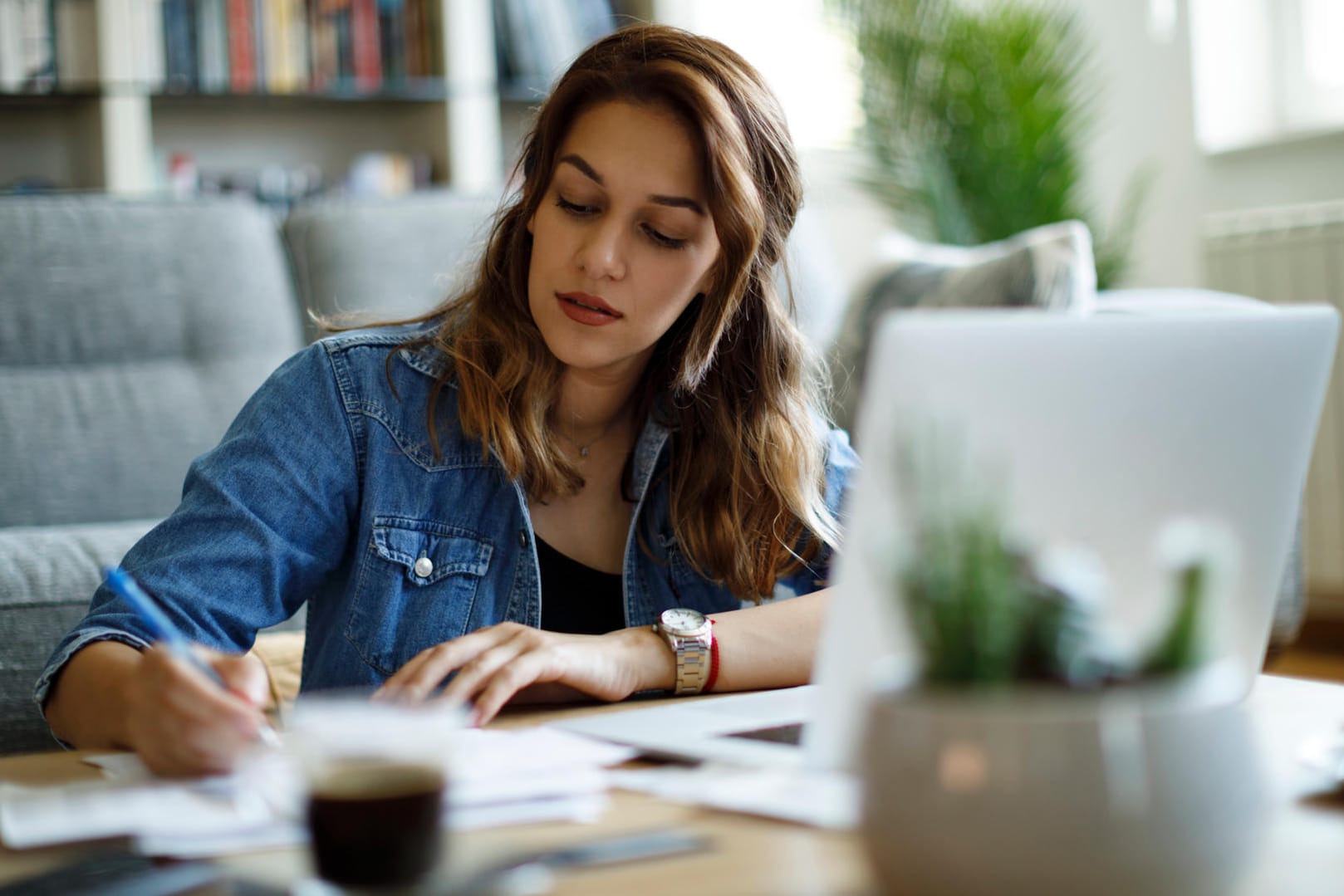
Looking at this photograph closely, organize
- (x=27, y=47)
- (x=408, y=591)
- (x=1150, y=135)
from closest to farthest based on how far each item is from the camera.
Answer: (x=408, y=591)
(x=27, y=47)
(x=1150, y=135)

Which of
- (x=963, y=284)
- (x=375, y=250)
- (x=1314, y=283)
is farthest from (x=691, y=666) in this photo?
(x=1314, y=283)

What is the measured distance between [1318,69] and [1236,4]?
27cm

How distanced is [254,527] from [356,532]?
0.44ft

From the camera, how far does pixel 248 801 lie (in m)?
0.64

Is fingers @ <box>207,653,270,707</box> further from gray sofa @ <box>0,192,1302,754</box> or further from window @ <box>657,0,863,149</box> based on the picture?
window @ <box>657,0,863,149</box>

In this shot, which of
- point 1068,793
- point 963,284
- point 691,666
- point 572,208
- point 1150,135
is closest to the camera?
point 1068,793

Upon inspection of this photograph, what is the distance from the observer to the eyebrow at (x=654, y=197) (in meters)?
1.26

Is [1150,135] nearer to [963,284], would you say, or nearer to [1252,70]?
[1252,70]

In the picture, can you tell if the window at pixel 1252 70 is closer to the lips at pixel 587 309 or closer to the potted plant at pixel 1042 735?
the lips at pixel 587 309

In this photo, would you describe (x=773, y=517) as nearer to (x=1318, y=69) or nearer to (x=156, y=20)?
(x=156, y=20)

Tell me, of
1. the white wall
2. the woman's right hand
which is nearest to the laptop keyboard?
the woman's right hand

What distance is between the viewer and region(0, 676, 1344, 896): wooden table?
53 centimetres

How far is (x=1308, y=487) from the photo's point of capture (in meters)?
3.20

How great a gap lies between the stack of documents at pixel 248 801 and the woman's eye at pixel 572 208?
0.66 metres
